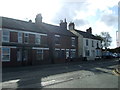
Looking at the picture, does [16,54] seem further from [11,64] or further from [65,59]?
[65,59]

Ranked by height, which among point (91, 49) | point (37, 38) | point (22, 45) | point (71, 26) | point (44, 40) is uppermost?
point (71, 26)

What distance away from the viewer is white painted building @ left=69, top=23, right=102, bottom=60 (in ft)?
141

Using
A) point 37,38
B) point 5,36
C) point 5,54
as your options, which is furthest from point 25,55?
point 5,36

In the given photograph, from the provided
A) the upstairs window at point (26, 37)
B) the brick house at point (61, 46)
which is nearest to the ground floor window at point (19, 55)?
the upstairs window at point (26, 37)

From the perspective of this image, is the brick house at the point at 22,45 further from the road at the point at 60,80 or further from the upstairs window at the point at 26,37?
the road at the point at 60,80

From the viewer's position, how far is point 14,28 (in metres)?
25.9

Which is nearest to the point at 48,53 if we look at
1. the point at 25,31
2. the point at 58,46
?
the point at 58,46

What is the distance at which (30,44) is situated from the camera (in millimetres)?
28438

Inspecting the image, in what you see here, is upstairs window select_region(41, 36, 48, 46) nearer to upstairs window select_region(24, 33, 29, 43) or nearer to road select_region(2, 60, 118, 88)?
upstairs window select_region(24, 33, 29, 43)

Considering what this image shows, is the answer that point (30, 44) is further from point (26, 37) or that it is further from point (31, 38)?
point (26, 37)

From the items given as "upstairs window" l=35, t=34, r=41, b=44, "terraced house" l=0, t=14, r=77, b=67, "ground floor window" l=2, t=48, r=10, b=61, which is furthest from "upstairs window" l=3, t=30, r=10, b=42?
"upstairs window" l=35, t=34, r=41, b=44

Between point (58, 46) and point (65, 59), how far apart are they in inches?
118

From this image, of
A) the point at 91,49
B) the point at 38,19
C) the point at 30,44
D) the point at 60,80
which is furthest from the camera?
the point at 91,49

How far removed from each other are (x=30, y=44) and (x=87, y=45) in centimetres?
2014
